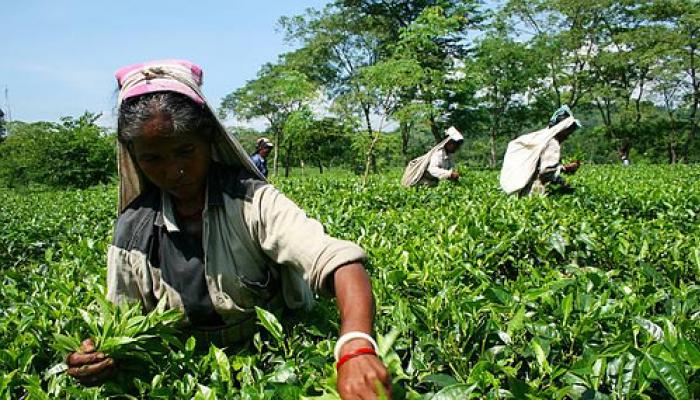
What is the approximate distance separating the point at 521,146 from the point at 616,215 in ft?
6.63

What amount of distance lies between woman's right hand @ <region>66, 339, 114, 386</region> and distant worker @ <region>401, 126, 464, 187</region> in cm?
637

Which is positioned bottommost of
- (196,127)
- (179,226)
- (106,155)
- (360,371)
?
(106,155)

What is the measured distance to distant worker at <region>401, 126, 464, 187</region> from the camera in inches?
294

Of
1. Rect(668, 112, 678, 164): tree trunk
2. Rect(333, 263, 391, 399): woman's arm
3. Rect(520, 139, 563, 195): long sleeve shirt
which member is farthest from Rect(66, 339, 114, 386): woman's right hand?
Rect(668, 112, 678, 164): tree trunk

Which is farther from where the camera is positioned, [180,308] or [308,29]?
[308,29]

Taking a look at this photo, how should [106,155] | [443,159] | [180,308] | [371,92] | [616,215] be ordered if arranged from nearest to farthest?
1. [180,308]
2. [616,215]
3. [443,159]
4. [371,92]
5. [106,155]

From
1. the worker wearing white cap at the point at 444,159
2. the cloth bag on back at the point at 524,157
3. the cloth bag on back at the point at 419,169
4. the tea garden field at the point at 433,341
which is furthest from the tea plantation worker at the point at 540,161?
the tea garden field at the point at 433,341

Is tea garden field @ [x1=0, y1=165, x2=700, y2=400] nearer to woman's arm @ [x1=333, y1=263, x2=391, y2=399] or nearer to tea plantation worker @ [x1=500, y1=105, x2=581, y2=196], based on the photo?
woman's arm @ [x1=333, y1=263, x2=391, y2=399]

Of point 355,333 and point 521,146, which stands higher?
point 355,333

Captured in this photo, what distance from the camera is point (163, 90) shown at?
152 centimetres

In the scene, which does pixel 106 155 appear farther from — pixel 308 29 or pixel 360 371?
pixel 360 371

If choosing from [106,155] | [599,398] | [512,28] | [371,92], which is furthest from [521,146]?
[512,28]

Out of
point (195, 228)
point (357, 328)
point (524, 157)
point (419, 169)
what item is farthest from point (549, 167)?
point (357, 328)

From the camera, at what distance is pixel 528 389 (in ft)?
3.68
